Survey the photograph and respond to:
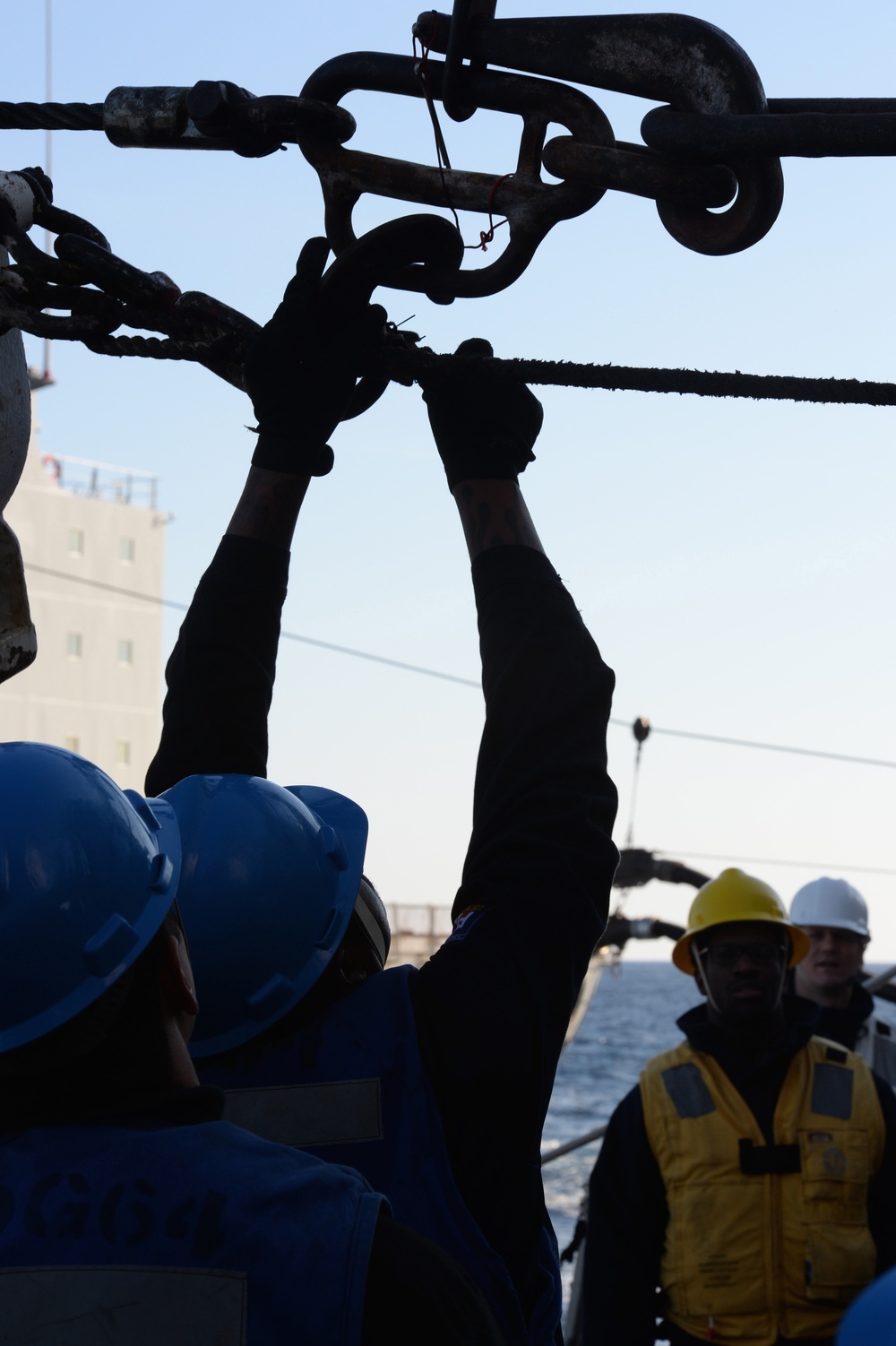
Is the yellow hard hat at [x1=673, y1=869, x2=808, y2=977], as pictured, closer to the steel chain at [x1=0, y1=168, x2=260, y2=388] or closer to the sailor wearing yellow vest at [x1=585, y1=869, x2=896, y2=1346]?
the sailor wearing yellow vest at [x1=585, y1=869, x2=896, y2=1346]

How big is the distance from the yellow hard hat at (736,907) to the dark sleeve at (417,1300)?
3393 mm

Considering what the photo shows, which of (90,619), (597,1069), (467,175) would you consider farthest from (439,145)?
(597,1069)

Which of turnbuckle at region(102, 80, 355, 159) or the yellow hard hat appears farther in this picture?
the yellow hard hat

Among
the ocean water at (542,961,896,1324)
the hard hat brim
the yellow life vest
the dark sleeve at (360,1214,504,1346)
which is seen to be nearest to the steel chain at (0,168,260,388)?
the dark sleeve at (360,1214,504,1346)

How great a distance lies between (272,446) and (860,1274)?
2761mm

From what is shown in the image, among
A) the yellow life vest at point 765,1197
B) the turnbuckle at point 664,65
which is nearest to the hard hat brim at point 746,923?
the yellow life vest at point 765,1197

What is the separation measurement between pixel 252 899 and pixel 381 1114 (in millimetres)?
342

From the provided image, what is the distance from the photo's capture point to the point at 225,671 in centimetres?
225

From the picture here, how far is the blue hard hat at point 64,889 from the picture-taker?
1.39 m

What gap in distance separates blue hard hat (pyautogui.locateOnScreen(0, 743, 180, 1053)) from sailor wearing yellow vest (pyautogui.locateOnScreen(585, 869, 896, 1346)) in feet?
9.32

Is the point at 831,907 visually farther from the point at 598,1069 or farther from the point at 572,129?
the point at 598,1069

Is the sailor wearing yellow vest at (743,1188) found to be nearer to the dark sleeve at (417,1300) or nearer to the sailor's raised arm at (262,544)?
the sailor's raised arm at (262,544)

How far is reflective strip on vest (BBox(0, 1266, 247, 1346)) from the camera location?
1207 millimetres

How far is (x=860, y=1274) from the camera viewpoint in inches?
148
